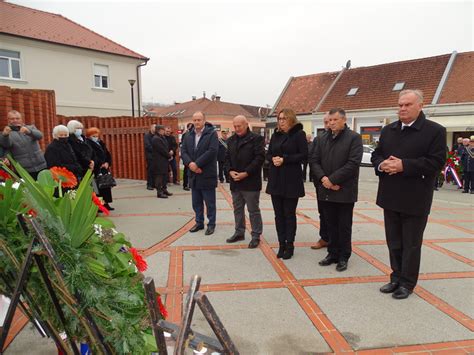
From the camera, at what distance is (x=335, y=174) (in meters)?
3.83

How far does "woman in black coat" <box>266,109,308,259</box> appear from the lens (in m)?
4.15

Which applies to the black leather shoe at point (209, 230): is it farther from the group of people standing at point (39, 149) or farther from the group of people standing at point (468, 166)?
the group of people standing at point (468, 166)

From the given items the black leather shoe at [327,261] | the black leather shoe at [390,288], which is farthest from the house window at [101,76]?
the black leather shoe at [390,288]

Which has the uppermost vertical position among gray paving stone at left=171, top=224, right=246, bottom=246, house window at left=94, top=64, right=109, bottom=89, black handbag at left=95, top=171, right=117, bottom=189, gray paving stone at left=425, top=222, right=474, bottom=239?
house window at left=94, top=64, right=109, bottom=89

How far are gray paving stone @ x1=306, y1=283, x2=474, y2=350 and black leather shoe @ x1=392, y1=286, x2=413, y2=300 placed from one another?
0.05 m

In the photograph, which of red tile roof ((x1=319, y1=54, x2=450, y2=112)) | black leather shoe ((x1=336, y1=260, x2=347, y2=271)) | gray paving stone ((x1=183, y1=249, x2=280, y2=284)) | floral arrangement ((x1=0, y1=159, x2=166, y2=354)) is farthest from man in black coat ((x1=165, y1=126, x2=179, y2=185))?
red tile roof ((x1=319, y1=54, x2=450, y2=112))

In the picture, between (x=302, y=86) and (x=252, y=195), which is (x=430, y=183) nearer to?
(x=252, y=195)

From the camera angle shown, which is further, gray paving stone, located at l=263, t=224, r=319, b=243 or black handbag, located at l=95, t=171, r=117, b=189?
black handbag, located at l=95, t=171, r=117, b=189

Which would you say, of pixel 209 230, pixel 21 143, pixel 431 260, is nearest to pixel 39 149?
pixel 21 143

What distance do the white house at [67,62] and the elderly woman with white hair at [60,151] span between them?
48.5ft

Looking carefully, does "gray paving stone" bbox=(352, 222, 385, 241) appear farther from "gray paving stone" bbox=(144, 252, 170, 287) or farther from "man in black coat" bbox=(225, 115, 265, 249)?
"gray paving stone" bbox=(144, 252, 170, 287)

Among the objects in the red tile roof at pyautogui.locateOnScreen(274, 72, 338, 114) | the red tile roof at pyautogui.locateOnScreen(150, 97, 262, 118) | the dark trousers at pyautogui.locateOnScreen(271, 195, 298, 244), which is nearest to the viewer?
the dark trousers at pyautogui.locateOnScreen(271, 195, 298, 244)

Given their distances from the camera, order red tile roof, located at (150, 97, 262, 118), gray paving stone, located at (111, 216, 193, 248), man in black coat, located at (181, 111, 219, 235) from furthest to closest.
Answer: red tile roof, located at (150, 97, 262, 118)
man in black coat, located at (181, 111, 219, 235)
gray paving stone, located at (111, 216, 193, 248)

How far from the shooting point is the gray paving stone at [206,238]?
497cm
